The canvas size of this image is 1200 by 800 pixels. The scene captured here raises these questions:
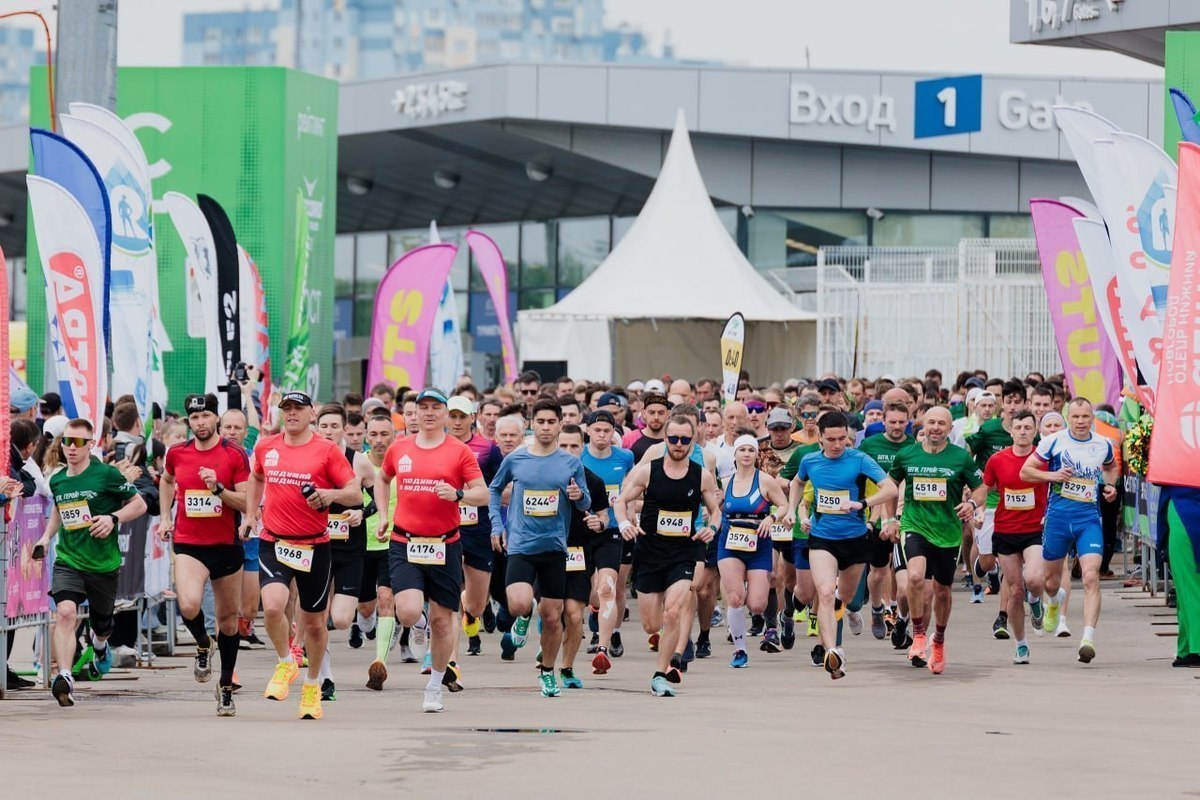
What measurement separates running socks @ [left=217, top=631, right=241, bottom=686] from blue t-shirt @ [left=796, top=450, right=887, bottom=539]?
14.1 ft

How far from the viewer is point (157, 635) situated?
16188 mm

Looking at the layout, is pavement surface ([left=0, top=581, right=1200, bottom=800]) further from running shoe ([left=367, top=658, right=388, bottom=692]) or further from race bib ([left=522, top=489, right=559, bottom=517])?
race bib ([left=522, top=489, right=559, bottom=517])

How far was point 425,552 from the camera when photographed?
12.0 meters

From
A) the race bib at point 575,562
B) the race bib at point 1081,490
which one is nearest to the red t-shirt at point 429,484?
the race bib at point 575,562

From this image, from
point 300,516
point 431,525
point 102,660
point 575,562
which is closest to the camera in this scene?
point 300,516

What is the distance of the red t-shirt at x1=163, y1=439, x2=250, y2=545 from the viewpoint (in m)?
12.2

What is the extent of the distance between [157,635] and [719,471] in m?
4.43

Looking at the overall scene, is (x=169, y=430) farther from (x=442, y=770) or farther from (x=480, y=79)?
(x=480, y=79)

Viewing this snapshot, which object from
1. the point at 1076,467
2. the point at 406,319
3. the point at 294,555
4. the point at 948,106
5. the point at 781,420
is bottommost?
the point at 294,555

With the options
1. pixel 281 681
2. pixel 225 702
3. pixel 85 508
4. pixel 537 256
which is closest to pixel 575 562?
pixel 281 681

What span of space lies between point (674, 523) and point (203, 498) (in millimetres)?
2851

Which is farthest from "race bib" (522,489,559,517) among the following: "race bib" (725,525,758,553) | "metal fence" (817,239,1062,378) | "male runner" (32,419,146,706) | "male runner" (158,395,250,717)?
"metal fence" (817,239,1062,378)

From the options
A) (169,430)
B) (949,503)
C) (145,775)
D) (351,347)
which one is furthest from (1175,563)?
(351,347)

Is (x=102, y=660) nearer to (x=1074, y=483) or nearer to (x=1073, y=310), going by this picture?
(x=1074, y=483)
